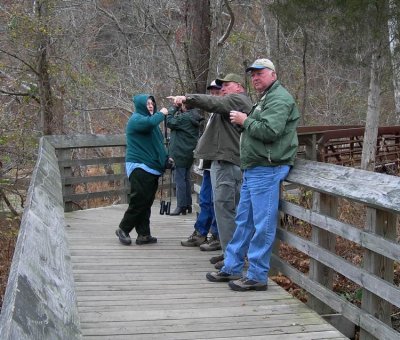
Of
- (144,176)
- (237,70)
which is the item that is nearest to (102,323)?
(144,176)

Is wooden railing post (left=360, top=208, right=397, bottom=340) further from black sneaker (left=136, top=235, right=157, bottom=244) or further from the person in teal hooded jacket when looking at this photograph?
black sneaker (left=136, top=235, right=157, bottom=244)

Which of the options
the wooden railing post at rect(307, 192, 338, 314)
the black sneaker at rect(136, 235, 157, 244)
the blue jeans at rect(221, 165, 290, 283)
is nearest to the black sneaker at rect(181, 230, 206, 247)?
the black sneaker at rect(136, 235, 157, 244)

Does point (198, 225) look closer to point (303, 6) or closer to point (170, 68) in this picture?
point (303, 6)

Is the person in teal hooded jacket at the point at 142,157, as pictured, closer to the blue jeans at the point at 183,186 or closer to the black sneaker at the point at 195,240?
the black sneaker at the point at 195,240

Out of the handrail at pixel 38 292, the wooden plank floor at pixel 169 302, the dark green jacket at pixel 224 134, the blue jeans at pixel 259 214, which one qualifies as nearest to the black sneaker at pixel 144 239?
the wooden plank floor at pixel 169 302

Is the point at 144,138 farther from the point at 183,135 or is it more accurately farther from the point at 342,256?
the point at 342,256

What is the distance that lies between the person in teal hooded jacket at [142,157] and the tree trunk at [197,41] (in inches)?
191

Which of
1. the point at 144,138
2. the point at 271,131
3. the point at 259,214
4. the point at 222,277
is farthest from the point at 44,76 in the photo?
the point at 271,131

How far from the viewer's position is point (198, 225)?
6945mm

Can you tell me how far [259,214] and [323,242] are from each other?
60cm

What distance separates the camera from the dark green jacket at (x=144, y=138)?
6.55 metres

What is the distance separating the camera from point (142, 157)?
22.0ft

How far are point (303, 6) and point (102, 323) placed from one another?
8967 millimetres

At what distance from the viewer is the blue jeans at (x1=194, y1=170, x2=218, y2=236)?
260 inches
